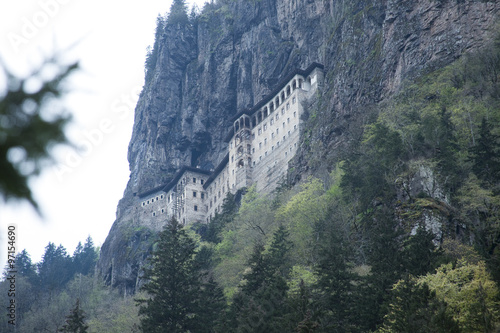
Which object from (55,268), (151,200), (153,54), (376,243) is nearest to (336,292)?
(376,243)

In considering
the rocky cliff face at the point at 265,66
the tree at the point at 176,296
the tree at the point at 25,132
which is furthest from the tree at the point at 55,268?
the tree at the point at 25,132

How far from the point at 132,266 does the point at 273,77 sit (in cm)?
4274

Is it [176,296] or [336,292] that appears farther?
[176,296]

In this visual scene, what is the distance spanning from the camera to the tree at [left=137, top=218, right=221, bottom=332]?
35.3 meters

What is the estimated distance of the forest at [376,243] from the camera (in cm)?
2431

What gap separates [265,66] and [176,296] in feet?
224

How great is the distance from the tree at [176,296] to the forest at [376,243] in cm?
9

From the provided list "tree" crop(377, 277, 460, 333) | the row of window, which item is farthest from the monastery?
"tree" crop(377, 277, 460, 333)

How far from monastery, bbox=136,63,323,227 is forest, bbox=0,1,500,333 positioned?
6.80 metres

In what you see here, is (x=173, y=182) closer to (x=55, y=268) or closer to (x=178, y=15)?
(x=55, y=268)

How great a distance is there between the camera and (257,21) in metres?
107

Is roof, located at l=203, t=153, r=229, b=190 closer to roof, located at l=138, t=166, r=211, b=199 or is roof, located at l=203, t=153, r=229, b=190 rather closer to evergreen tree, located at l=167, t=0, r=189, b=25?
roof, located at l=138, t=166, r=211, b=199

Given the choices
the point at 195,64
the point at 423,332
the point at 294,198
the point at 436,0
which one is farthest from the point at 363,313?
the point at 195,64

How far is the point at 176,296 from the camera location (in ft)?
120
